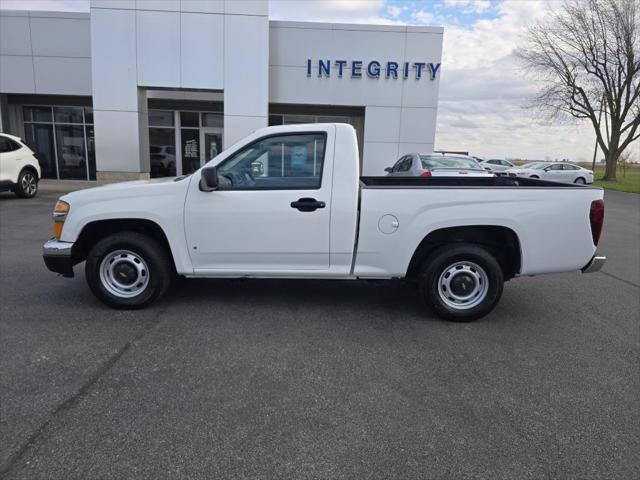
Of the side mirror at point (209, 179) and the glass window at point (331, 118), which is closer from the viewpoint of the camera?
the side mirror at point (209, 179)

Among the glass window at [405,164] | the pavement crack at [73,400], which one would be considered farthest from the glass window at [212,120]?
the pavement crack at [73,400]

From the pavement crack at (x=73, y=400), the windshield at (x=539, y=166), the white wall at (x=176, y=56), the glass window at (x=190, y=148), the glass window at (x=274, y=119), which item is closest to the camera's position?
the pavement crack at (x=73, y=400)

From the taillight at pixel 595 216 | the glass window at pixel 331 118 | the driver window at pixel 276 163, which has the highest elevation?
the glass window at pixel 331 118

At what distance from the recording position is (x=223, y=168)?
4.65 meters

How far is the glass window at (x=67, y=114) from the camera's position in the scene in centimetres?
2016

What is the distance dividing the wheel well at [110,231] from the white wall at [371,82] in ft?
45.1

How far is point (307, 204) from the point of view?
4523mm

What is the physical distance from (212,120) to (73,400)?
1875 cm

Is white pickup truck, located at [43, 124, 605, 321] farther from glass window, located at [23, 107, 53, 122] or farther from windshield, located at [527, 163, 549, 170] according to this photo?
windshield, located at [527, 163, 549, 170]

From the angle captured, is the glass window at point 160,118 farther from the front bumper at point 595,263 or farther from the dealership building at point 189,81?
the front bumper at point 595,263

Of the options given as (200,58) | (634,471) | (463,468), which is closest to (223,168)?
(463,468)

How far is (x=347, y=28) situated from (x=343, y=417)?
16.9 meters

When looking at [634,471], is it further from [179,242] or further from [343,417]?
[179,242]

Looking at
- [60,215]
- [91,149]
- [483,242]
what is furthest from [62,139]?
[483,242]
